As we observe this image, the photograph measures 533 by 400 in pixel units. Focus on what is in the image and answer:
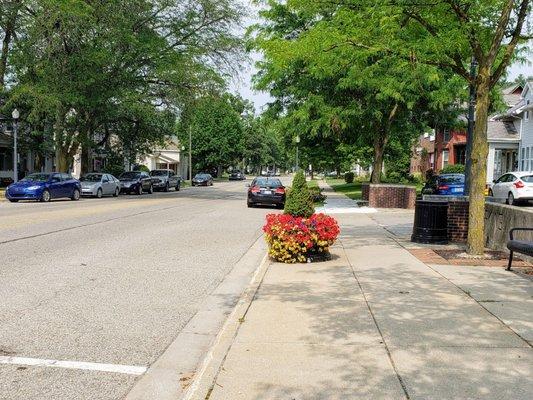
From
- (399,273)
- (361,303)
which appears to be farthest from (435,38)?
(361,303)

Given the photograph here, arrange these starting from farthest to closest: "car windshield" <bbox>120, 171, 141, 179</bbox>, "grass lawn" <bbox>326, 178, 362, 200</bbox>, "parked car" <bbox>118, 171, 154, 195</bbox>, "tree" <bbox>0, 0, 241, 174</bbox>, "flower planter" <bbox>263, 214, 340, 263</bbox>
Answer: "car windshield" <bbox>120, 171, 141, 179</bbox>
"parked car" <bbox>118, 171, 154, 195</bbox>
"grass lawn" <bbox>326, 178, 362, 200</bbox>
"tree" <bbox>0, 0, 241, 174</bbox>
"flower planter" <bbox>263, 214, 340, 263</bbox>

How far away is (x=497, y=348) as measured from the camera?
514 centimetres

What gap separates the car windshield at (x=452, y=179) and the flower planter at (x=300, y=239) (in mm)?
17969

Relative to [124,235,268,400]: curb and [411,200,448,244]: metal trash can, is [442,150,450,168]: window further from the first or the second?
[124,235,268,400]: curb

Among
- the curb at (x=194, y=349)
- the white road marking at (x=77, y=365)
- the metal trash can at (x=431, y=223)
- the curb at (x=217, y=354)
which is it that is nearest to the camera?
the curb at (x=217, y=354)

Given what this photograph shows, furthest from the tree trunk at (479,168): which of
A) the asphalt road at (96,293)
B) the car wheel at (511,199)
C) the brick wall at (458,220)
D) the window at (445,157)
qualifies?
the window at (445,157)

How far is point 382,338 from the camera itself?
17.8ft

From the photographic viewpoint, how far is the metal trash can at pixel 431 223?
1265 cm

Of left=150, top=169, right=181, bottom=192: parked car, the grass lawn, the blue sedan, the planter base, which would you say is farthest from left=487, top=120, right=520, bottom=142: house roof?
the planter base

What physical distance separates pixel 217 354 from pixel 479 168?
7.56 meters

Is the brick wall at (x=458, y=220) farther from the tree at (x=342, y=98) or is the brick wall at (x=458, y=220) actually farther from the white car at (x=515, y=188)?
the white car at (x=515, y=188)

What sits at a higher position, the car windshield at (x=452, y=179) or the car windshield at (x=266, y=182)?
the car windshield at (x=452, y=179)

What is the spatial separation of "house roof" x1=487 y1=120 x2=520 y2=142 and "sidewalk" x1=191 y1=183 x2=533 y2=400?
1509 inches

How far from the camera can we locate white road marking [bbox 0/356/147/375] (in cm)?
479
